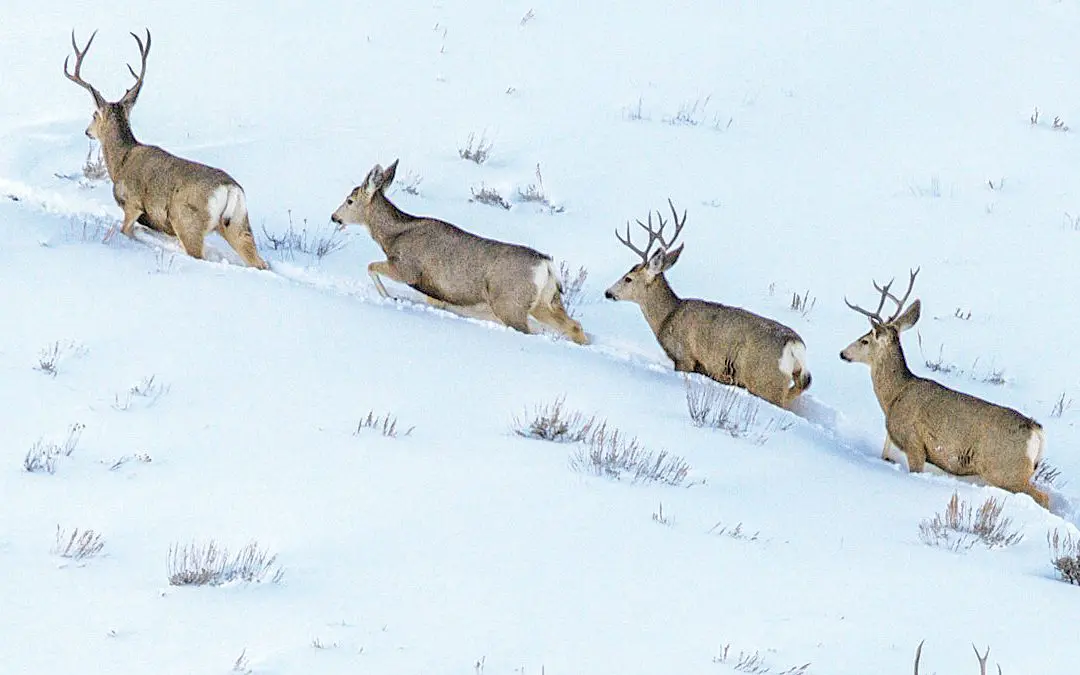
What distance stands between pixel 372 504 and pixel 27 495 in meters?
1.40

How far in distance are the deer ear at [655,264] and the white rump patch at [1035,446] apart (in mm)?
3022

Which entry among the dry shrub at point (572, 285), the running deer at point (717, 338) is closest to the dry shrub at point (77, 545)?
the running deer at point (717, 338)

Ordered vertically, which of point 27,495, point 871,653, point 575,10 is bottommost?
point 27,495

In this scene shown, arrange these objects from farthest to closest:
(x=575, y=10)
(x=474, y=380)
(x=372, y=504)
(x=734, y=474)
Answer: (x=575, y=10) < (x=474, y=380) < (x=734, y=474) < (x=372, y=504)

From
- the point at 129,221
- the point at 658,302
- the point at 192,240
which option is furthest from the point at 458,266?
the point at 129,221

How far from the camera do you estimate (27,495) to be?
5672mm

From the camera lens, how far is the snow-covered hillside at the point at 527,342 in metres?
5.23

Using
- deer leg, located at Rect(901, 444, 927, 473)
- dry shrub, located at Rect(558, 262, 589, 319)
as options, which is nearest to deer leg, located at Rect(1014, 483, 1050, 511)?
deer leg, located at Rect(901, 444, 927, 473)

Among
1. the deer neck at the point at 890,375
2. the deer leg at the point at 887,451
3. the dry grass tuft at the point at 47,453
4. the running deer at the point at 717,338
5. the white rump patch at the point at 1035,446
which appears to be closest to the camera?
the dry grass tuft at the point at 47,453

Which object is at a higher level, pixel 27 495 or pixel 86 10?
pixel 86 10

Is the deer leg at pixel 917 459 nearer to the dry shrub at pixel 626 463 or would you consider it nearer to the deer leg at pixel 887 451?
the deer leg at pixel 887 451

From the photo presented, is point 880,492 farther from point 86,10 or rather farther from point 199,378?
point 86,10

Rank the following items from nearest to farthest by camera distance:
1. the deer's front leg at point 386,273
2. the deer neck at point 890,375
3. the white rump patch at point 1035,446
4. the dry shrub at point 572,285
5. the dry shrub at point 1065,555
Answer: the dry shrub at point 1065,555, the white rump patch at point 1035,446, the deer neck at point 890,375, the deer's front leg at point 386,273, the dry shrub at point 572,285

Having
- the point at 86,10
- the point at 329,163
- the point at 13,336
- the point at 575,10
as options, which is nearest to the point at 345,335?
the point at 13,336
